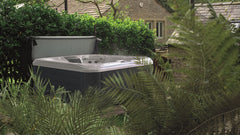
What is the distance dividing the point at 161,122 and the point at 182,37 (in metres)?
0.18

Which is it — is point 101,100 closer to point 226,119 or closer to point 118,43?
point 226,119

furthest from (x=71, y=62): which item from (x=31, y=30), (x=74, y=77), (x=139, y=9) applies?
(x=139, y=9)

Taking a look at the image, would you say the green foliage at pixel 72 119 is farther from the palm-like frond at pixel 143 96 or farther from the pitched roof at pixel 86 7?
the pitched roof at pixel 86 7

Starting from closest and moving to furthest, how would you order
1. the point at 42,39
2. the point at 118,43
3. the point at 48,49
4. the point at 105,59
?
1. the point at 42,39
2. the point at 48,49
3. the point at 105,59
4. the point at 118,43

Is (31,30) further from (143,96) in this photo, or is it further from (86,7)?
(86,7)

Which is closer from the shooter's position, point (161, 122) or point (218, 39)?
point (218, 39)

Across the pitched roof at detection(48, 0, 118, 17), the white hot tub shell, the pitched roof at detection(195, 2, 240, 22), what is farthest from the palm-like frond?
the pitched roof at detection(48, 0, 118, 17)

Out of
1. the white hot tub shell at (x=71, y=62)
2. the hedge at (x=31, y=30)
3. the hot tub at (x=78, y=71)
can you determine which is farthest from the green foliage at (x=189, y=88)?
the hedge at (x=31, y=30)

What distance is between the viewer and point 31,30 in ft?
14.8

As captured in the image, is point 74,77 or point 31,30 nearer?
point 74,77

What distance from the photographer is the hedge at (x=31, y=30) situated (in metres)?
4.19

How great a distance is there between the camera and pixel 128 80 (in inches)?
20.4

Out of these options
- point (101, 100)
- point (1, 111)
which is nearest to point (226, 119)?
point (101, 100)

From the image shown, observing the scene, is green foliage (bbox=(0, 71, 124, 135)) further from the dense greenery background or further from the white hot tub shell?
the white hot tub shell
